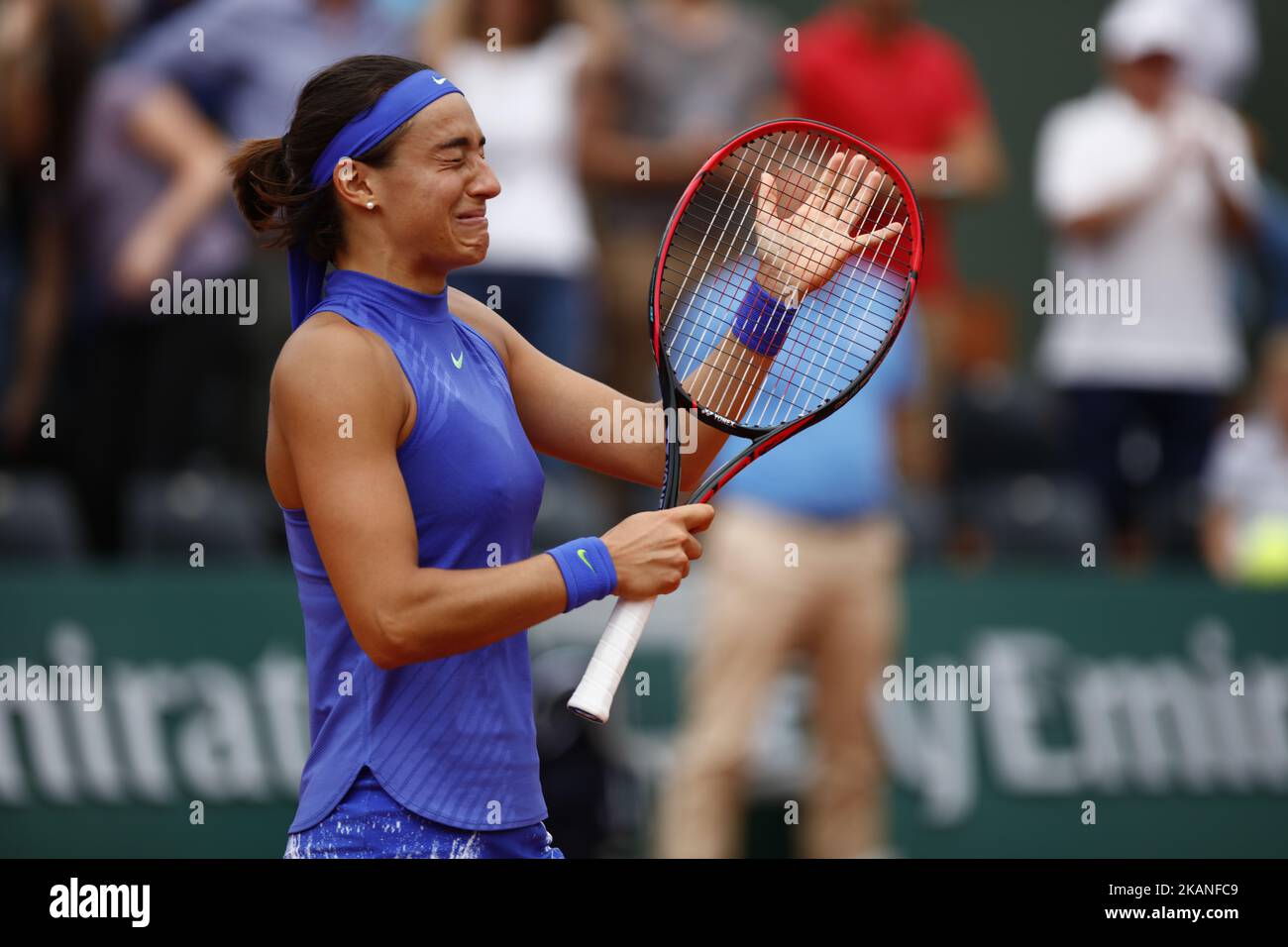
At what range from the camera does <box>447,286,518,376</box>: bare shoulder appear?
3.25 meters

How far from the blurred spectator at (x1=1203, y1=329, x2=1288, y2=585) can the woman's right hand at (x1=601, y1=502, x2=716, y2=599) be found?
4.53 m

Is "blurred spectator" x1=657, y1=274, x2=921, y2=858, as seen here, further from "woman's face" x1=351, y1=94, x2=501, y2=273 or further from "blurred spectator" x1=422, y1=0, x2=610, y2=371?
"woman's face" x1=351, y1=94, x2=501, y2=273

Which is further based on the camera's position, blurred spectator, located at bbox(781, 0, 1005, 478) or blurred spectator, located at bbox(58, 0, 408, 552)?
blurred spectator, located at bbox(781, 0, 1005, 478)

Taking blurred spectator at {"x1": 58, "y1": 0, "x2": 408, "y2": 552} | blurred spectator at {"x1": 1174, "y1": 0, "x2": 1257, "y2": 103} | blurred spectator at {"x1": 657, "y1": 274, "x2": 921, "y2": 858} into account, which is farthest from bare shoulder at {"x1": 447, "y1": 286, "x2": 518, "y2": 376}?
blurred spectator at {"x1": 1174, "y1": 0, "x2": 1257, "y2": 103}

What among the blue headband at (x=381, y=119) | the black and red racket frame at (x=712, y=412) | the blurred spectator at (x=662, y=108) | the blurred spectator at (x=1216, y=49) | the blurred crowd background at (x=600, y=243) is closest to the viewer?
the blue headband at (x=381, y=119)

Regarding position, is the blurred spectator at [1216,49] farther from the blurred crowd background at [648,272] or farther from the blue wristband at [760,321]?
the blue wristband at [760,321]

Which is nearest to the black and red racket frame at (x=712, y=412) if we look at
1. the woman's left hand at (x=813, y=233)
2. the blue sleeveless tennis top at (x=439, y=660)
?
the woman's left hand at (x=813, y=233)

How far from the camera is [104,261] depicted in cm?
652

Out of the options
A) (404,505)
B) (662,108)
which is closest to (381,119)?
(404,505)

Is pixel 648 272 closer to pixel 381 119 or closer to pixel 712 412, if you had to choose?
pixel 712 412

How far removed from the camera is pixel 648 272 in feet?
23.0

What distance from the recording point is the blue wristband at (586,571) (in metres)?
2.94

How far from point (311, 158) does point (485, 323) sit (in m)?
0.42

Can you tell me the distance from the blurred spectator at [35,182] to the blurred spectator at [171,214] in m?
0.08
